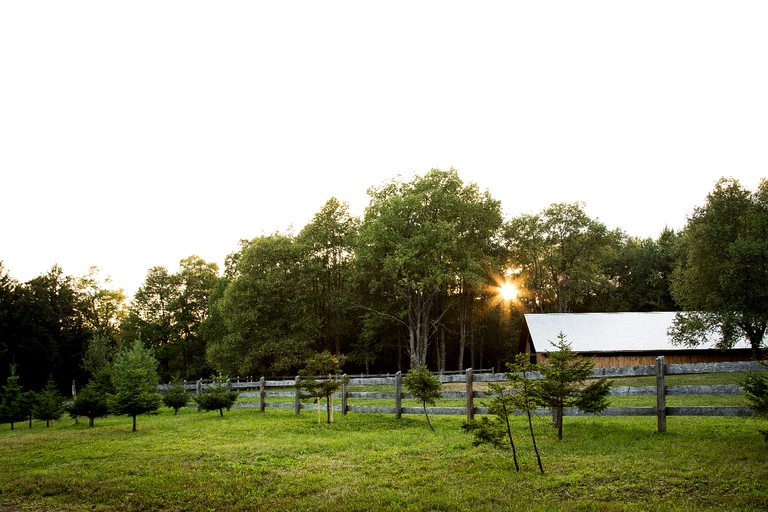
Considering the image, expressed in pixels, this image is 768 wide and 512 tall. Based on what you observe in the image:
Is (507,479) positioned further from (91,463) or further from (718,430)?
(91,463)

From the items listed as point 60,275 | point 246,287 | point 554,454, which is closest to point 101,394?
point 554,454

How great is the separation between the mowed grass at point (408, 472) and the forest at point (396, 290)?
77.3ft

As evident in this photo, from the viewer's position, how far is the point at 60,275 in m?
58.1

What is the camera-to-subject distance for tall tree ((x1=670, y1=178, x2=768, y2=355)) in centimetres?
2797

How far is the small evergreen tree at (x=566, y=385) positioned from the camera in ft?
31.7

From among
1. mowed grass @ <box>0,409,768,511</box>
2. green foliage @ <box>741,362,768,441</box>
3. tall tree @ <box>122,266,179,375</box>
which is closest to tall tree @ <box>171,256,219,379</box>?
tall tree @ <box>122,266,179,375</box>

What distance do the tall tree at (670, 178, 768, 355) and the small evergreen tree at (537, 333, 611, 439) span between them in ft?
75.9

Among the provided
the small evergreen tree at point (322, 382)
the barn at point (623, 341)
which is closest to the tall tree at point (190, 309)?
the barn at point (623, 341)

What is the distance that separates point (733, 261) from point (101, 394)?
31.7 meters

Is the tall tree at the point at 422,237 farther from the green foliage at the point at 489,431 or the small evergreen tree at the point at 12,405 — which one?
the green foliage at the point at 489,431

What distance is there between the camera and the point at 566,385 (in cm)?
1001

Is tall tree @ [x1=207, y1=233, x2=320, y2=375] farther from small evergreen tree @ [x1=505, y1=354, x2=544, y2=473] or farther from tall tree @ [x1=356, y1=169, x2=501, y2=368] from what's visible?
small evergreen tree @ [x1=505, y1=354, x2=544, y2=473]

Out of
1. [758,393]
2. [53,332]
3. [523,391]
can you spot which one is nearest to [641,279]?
[758,393]

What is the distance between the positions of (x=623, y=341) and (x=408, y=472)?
3332 cm
